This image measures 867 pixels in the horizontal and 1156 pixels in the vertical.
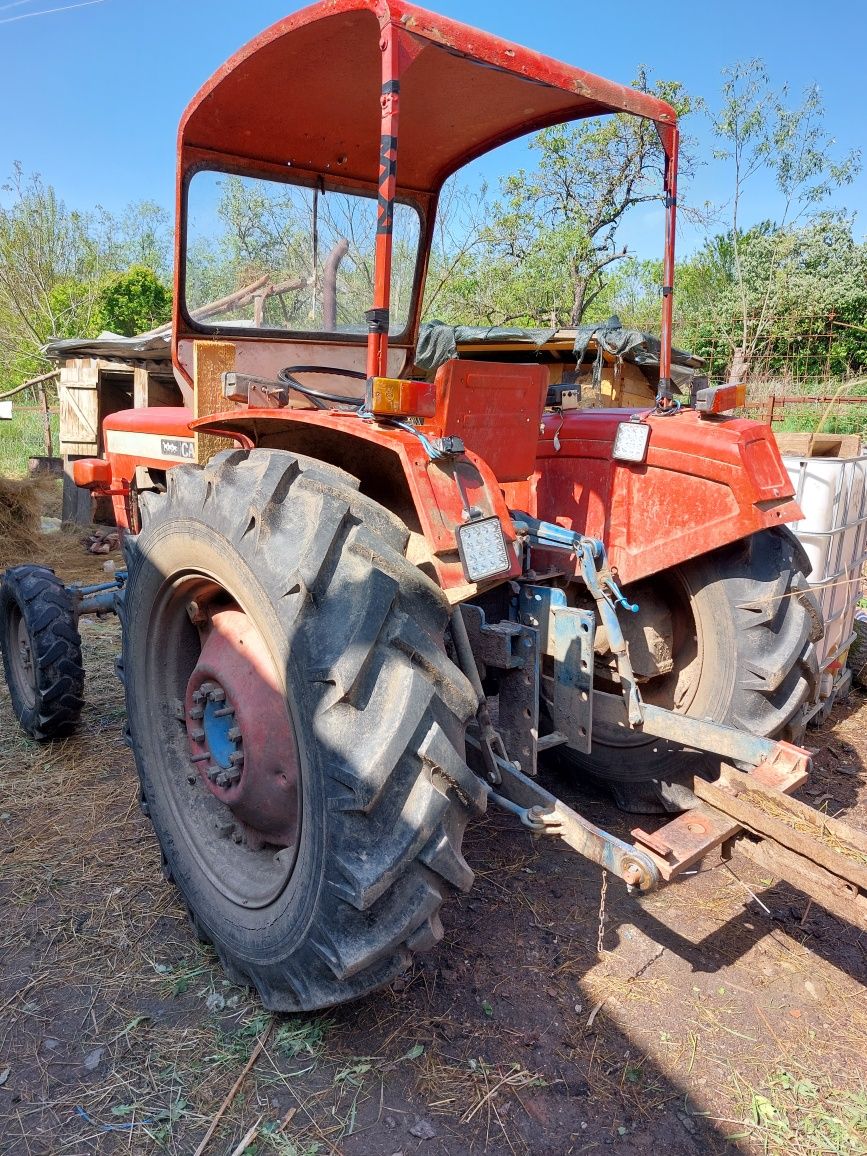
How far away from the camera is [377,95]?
2742mm

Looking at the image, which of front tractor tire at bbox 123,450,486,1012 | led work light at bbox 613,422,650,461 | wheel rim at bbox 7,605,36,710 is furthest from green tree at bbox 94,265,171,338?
front tractor tire at bbox 123,450,486,1012

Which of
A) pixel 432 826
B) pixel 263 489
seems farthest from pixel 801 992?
pixel 263 489

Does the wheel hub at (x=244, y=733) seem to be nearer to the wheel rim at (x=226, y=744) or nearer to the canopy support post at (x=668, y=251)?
the wheel rim at (x=226, y=744)

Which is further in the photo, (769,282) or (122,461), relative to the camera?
(769,282)

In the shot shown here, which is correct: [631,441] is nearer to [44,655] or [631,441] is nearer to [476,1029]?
[476,1029]

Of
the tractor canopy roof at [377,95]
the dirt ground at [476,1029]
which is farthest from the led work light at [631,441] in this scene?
the dirt ground at [476,1029]

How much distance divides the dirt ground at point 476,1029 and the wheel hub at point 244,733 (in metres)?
0.49

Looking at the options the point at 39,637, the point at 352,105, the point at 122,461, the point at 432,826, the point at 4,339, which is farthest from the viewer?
the point at 4,339

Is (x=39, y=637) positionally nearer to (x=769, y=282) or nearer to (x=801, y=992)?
(x=801, y=992)

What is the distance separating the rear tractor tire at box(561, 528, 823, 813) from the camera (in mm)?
2588

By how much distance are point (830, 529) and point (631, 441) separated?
5.80 ft

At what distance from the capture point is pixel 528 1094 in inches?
A: 75.2

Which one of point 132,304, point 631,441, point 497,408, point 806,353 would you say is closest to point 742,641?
point 631,441

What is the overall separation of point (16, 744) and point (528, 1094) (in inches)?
A: 113
